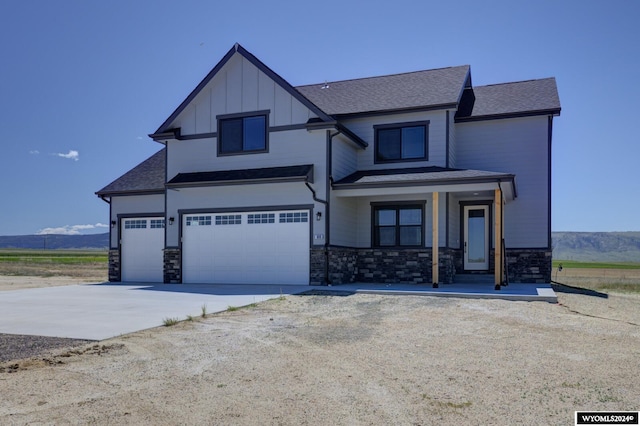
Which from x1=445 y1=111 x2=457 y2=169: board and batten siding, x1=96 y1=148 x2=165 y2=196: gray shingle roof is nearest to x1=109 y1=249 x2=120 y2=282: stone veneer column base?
x1=96 y1=148 x2=165 y2=196: gray shingle roof

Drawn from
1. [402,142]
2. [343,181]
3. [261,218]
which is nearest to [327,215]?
[343,181]

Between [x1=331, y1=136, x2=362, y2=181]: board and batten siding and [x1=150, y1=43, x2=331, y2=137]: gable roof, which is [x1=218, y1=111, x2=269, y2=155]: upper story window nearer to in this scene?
[x1=150, y1=43, x2=331, y2=137]: gable roof

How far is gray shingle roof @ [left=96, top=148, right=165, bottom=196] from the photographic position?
19.8 meters

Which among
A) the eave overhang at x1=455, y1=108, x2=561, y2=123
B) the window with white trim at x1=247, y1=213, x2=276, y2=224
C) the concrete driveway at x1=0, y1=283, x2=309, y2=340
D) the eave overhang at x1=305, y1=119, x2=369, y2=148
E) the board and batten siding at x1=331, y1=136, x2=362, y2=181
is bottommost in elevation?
the concrete driveway at x1=0, y1=283, x2=309, y2=340

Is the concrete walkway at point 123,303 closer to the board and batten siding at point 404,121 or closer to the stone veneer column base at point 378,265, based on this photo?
the stone veneer column base at point 378,265

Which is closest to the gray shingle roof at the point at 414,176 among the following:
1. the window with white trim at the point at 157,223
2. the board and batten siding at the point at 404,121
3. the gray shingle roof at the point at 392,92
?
the board and batten siding at the point at 404,121

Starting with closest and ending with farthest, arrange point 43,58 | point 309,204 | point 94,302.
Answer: point 94,302, point 309,204, point 43,58

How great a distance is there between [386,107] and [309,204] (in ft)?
14.0

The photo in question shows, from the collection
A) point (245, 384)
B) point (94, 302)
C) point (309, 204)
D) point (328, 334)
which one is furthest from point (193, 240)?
point (245, 384)

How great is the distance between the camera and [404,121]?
1784cm

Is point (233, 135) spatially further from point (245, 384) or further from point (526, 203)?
point (245, 384)

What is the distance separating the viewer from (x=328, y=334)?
865 cm

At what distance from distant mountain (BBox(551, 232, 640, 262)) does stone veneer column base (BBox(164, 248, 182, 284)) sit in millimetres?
146377

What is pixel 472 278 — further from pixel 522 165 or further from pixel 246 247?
pixel 246 247
